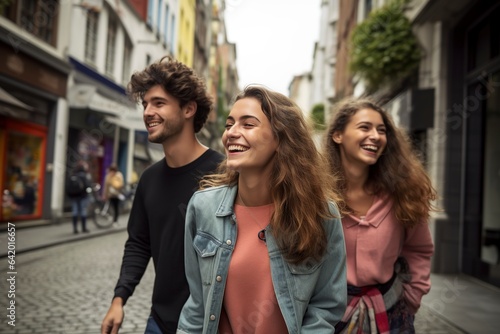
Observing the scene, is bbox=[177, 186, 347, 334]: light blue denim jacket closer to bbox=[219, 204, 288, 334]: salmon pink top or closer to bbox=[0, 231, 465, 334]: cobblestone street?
bbox=[219, 204, 288, 334]: salmon pink top

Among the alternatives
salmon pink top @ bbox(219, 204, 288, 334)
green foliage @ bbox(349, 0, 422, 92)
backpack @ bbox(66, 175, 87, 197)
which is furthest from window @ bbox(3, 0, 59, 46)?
salmon pink top @ bbox(219, 204, 288, 334)

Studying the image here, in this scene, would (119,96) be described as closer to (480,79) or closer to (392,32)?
(392,32)

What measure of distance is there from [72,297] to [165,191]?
12.0 feet

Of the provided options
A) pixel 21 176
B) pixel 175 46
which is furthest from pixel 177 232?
pixel 21 176

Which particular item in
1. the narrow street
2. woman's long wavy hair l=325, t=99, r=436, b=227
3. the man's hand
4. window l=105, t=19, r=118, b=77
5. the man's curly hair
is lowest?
the narrow street

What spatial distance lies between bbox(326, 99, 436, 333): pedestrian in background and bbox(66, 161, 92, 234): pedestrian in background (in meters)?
9.05

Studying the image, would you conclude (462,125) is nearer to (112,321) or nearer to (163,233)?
(163,233)

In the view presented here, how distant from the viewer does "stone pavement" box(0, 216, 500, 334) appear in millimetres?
4695

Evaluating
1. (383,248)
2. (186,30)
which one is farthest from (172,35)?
(383,248)

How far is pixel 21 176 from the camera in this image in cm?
848

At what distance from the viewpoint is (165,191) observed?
217cm

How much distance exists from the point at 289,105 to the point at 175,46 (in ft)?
16.5

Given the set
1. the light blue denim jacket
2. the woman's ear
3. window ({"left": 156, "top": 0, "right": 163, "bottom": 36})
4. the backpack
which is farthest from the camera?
the backpack

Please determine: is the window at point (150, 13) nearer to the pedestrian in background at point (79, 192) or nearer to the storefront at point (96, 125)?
the storefront at point (96, 125)
